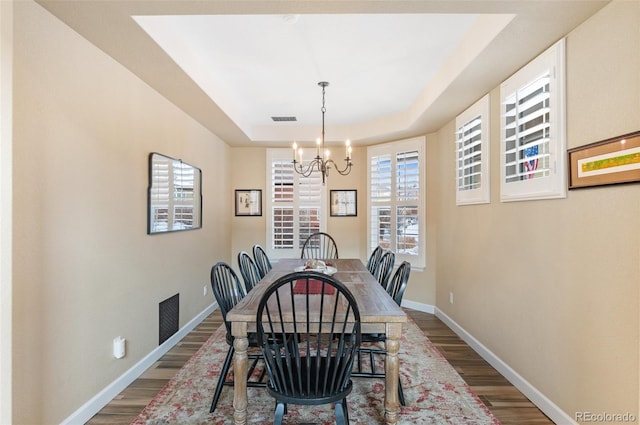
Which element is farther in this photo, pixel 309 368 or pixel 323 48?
pixel 323 48

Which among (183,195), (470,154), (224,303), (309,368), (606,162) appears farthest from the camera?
(183,195)

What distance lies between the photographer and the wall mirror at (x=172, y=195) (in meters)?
2.88

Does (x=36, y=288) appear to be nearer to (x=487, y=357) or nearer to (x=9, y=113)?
(x=9, y=113)

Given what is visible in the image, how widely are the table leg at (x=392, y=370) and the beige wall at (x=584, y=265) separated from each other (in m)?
1.09

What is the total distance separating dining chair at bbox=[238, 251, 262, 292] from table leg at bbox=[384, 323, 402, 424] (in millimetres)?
1300

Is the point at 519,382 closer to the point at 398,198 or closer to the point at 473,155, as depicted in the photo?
the point at 473,155

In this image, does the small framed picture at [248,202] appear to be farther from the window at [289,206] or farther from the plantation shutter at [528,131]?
the plantation shutter at [528,131]

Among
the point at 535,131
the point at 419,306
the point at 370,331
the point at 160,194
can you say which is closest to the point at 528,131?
the point at 535,131

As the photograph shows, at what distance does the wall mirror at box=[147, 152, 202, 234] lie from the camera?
9.45ft

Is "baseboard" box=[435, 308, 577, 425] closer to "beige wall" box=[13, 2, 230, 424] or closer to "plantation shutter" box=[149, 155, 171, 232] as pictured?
"beige wall" box=[13, 2, 230, 424]

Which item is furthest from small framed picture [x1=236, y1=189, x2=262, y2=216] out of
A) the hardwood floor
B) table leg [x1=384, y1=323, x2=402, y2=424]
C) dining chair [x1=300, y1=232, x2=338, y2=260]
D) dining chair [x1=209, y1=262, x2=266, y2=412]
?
table leg [x1=384, y1=323, x2=402, y2=424]

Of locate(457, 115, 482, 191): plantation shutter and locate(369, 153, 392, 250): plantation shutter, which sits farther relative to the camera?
locate(369, 153, 392, 250): plantation shutter

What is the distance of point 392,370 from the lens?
192 cm

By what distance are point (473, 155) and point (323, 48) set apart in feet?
6.03
